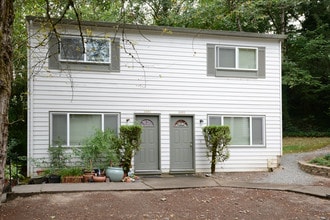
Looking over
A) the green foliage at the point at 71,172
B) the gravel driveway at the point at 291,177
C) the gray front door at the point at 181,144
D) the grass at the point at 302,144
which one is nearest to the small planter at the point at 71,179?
the green foliage at the point at 71,172

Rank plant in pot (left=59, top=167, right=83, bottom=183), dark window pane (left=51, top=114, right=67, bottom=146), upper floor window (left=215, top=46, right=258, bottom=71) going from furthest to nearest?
upper floor window (left=215, top=46, right=258, bottom=71)
dark window pane (left=51, top=114, right=67, bottom=146)
plant in pot (left=59, top=167, right=83, bottom=183)

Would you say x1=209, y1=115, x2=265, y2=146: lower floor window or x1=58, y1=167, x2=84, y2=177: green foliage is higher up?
x1=209, y1=115, x2=265, y2=146: lower floor window

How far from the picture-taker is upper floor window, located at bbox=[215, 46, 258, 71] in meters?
13.0

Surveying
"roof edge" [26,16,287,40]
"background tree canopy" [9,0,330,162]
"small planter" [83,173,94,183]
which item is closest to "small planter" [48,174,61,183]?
"small planter" [83,173,94,183]

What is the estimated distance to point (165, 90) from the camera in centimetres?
1234

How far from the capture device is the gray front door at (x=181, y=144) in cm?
1242

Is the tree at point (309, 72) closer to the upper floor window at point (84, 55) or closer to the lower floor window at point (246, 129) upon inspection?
the lower floor window at point (246, 129)

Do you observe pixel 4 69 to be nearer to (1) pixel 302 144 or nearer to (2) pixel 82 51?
(2) pixel 82 51

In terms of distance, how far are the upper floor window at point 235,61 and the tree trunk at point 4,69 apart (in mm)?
8402

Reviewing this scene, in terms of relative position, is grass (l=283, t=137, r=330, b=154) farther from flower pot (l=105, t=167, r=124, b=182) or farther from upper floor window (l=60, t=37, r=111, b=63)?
upper floor window (l=60, t=37, r=111, b=63)

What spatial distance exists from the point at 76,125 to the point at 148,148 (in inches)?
99.4

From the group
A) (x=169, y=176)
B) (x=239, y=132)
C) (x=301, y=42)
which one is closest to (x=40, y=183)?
(x=169, y=176)

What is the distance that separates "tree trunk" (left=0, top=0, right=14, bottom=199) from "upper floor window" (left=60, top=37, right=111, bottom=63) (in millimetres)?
5922

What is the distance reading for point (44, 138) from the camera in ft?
36.4
